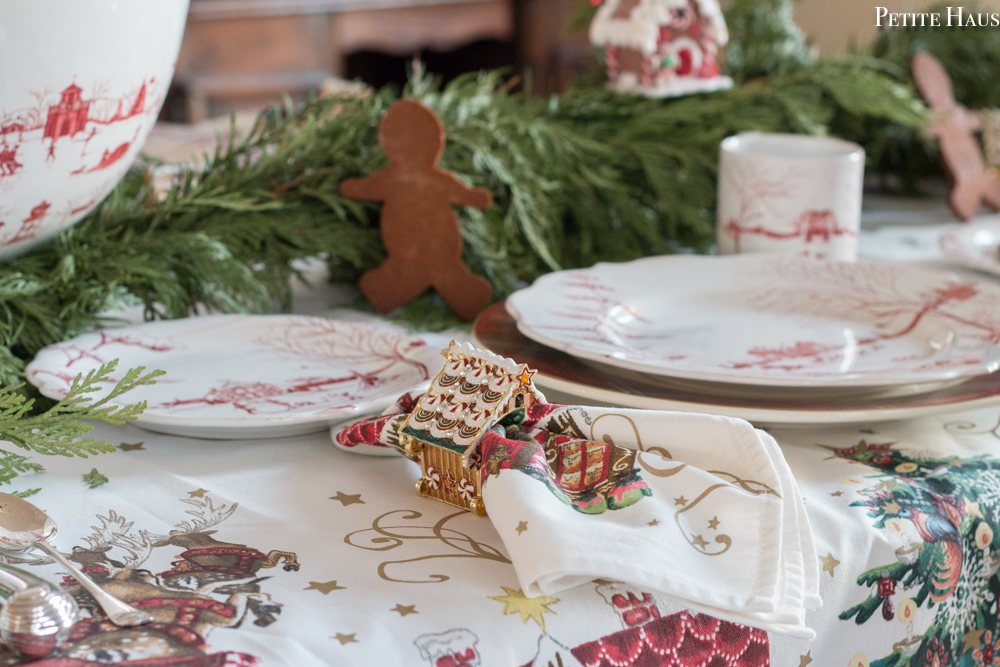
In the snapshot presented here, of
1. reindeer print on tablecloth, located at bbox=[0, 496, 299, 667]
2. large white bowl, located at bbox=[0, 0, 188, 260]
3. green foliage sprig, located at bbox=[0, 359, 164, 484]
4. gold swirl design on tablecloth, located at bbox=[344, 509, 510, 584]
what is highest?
large white bowl, located at bbox=[0, 0, 188, 260]

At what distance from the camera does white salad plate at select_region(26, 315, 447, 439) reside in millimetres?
467

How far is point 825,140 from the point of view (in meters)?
0.80

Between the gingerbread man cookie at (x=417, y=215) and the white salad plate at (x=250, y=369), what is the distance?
0.43 ft

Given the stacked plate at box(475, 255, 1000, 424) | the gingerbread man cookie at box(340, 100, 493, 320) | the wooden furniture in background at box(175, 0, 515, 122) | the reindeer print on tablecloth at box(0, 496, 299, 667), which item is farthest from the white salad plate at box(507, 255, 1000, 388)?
the wooden furniture in background at box(175, 0, 515, 122)

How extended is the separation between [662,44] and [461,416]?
1.96ft

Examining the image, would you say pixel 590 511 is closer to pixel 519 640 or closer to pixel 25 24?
pixel 519 640

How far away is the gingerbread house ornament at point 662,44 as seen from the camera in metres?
0.87

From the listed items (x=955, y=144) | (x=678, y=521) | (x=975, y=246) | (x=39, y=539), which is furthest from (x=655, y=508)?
(x=955, y=144)

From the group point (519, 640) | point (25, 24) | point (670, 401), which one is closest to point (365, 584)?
point (519, 640)

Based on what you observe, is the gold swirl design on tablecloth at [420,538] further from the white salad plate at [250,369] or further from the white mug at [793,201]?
the white mug at [793,201]

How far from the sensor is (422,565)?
360 mm

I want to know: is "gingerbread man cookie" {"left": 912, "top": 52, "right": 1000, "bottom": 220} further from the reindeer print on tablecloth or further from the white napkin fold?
the reindeer print on tablecloth

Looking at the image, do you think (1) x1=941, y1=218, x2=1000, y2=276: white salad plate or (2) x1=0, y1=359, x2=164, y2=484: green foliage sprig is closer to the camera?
(2) x1=0, y1=359, x2=164, y2=484: green foliage sprig

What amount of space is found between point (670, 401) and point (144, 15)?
35cm
